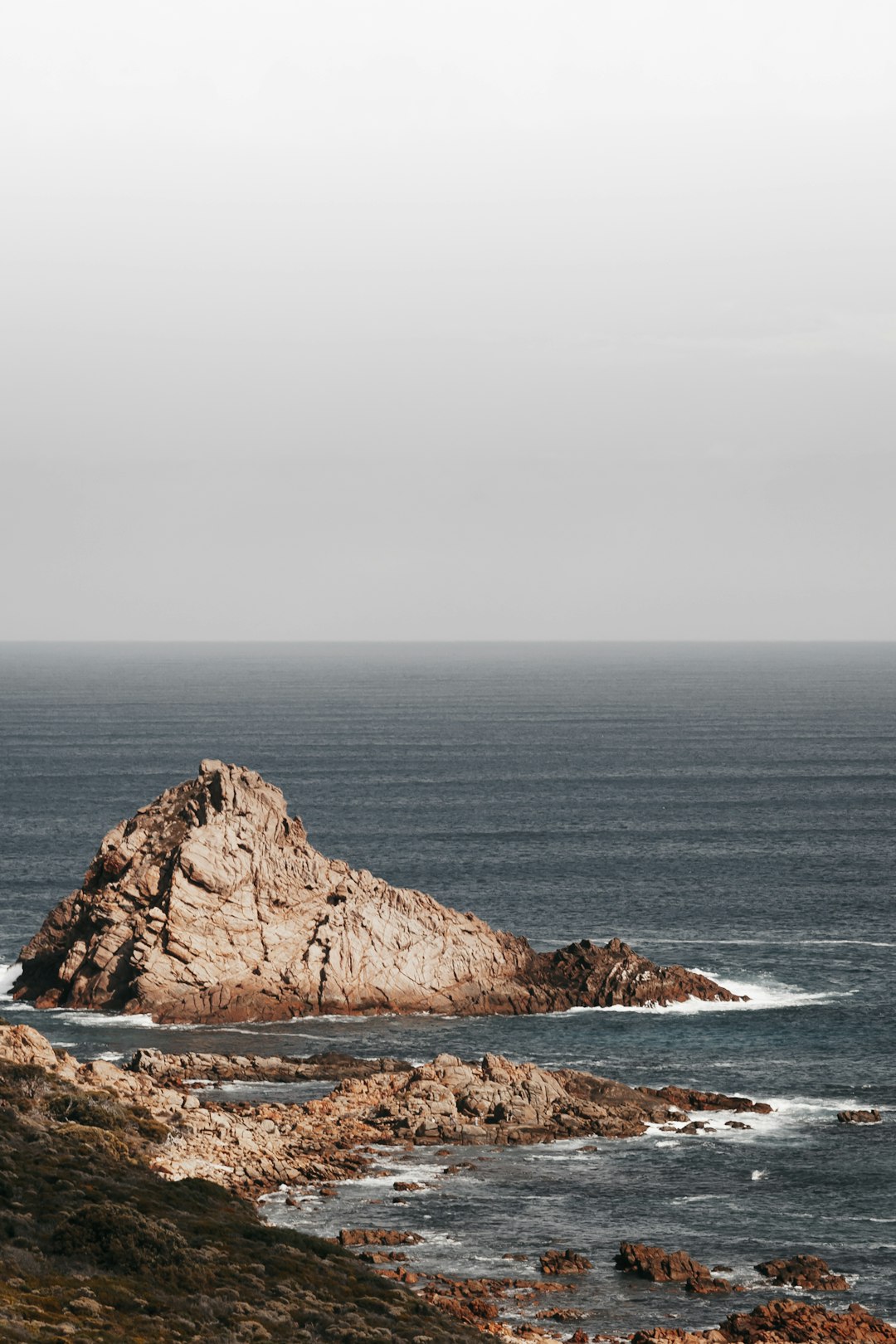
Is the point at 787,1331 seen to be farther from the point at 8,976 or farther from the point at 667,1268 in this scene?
the point at 8,976

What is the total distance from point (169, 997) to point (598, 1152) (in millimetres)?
26957

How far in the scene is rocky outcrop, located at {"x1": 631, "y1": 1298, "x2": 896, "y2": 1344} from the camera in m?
44.6

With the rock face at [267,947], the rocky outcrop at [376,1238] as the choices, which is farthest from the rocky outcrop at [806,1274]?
the rock face at [267,947]

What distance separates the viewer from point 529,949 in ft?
286

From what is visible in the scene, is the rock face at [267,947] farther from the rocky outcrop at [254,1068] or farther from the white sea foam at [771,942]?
the white sea foam at [771,942]

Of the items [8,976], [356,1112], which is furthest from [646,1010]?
[8,976]

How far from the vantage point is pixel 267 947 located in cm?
8281

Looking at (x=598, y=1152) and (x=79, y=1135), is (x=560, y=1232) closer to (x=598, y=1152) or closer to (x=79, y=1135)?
(x=598, y=1152)

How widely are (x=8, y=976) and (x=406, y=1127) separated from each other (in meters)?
31.5

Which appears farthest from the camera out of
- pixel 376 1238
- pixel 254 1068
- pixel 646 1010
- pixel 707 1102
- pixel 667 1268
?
pixel 646 1010

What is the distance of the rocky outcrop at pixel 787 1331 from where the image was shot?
44594 mm

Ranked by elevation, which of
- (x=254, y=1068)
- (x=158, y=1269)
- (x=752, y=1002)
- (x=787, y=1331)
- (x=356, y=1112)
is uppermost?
(x=158, y=1269)

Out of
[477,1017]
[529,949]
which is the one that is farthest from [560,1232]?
[529,949]

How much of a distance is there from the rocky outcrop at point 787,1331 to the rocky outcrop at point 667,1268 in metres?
2.86
